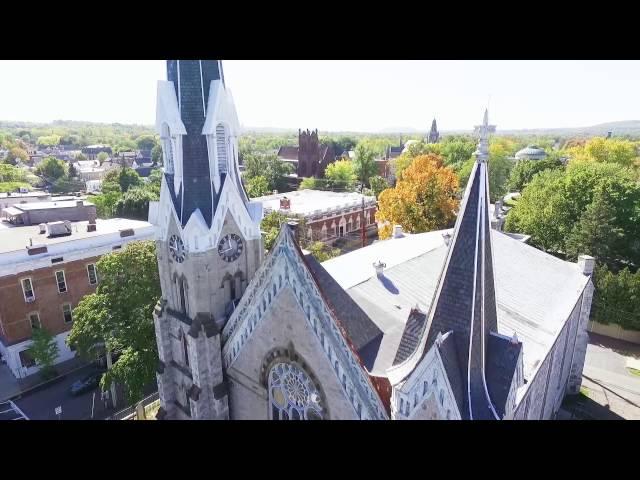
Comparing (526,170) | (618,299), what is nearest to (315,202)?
(618,299)

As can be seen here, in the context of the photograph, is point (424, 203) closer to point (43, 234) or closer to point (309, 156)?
point (43, 234)

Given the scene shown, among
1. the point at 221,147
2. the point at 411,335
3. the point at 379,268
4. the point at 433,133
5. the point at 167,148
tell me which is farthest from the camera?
the point at 433,133

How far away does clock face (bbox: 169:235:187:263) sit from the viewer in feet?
57.7

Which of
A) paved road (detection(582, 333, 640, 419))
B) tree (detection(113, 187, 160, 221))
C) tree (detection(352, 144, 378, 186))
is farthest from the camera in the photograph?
tree (detection(352, 144, 378, 186))

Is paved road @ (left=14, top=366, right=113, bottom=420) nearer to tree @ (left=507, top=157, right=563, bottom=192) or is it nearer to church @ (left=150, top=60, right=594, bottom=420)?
church @ (left=150, top=60, right=594, bottom=420)

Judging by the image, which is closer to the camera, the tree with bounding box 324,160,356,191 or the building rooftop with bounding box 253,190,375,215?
the building rooftop with bounding box 253,190,375,215

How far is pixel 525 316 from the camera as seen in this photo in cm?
1858

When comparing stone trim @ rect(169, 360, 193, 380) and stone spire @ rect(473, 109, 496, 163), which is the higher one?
stone spire @ rect(473, 109, 496, 163)

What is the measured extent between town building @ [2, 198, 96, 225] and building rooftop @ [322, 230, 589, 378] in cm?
3167

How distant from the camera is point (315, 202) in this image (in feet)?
186

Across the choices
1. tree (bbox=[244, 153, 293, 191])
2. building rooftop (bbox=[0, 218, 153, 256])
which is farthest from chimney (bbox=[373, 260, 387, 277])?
tree (bbox=[244, 153, 293, 191])

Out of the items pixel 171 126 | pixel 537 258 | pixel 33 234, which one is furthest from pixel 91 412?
pixel 537 258

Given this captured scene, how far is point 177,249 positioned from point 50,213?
31689 millimetres
